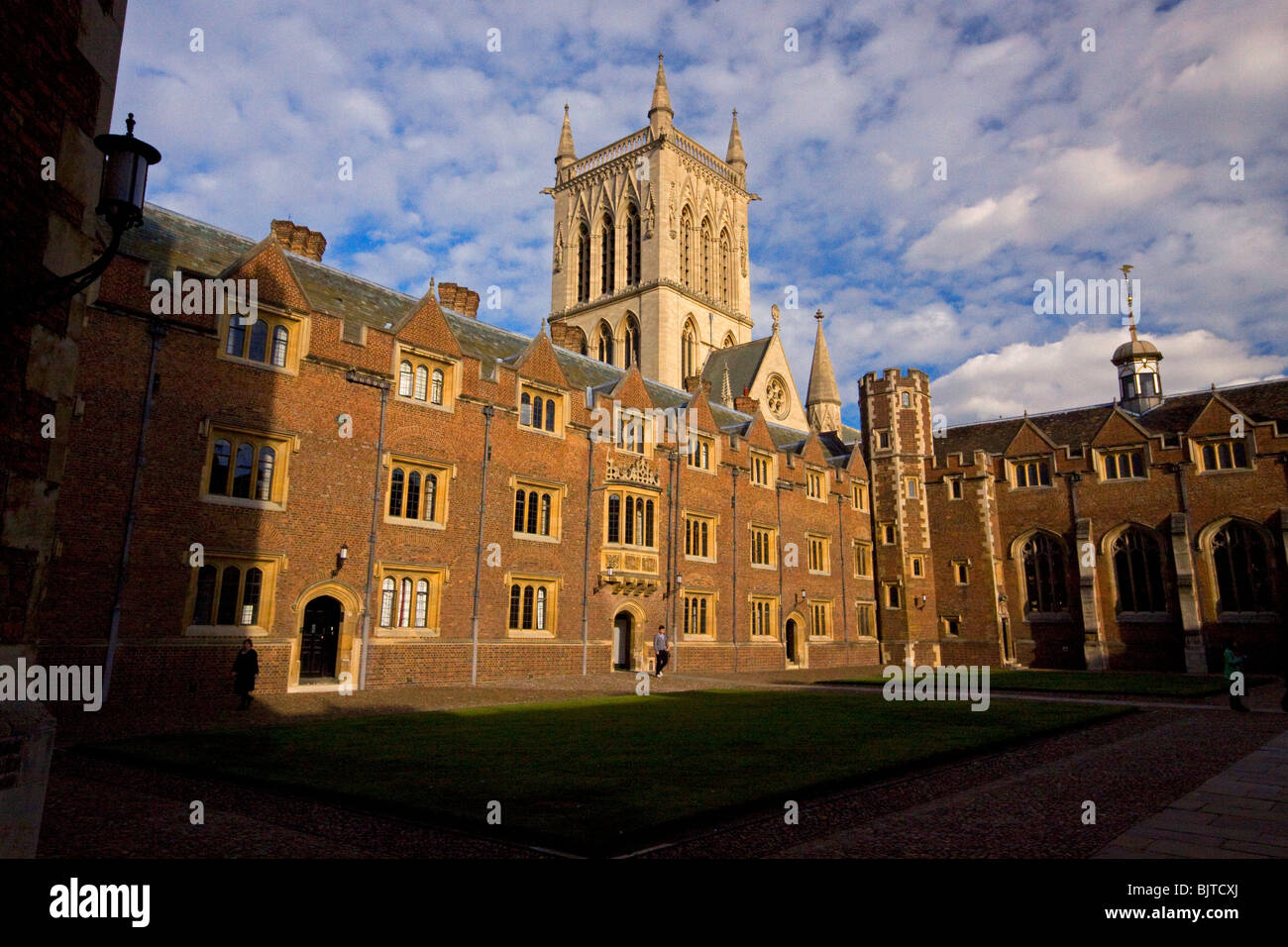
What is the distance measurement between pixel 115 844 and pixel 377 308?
21.0m

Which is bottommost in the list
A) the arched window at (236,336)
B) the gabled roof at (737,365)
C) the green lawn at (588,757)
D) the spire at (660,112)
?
the green lawn at (588,757)

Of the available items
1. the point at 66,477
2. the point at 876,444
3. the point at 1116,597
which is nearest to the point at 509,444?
the point at 66,477

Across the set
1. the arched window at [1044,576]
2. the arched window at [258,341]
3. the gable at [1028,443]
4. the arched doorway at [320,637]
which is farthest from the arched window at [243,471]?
the gable at [1028,443]

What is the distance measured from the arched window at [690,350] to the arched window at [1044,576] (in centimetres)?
3206

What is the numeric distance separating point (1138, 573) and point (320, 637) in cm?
3741

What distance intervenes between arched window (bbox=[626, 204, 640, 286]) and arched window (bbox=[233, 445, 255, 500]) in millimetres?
50469

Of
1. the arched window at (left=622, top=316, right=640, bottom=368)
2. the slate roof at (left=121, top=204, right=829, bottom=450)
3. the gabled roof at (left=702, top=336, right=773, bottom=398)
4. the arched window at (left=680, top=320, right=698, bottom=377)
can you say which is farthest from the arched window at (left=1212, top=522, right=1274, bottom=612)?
the arched window at (left=622, top=316, right=640, bottom=368)

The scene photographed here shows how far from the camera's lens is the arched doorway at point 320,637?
21031mm

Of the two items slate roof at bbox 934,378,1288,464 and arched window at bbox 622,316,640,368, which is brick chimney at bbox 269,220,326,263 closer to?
slate roof at bbox 934,378,1288,464

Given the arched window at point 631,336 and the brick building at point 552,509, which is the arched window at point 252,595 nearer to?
the brick building at point 552,509

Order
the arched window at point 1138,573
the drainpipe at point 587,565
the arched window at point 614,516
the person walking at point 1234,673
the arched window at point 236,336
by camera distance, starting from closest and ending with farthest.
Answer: the person walking at point 1234,673
the arched window at point 236,336
the drainpipe at point 587,565
the arched window at point 614,516
the arched window at point 1138,573

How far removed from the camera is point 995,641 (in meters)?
40.8

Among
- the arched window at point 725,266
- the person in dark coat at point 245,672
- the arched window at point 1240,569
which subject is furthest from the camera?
the arched window at point 725,266

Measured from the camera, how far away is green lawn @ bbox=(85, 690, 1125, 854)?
7.82 meters
